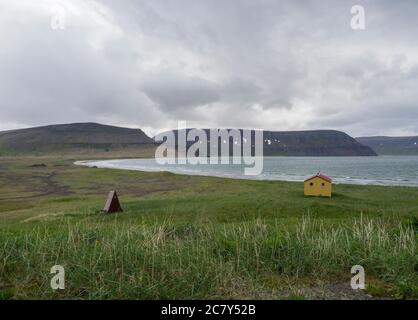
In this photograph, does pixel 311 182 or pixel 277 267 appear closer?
pixel 277 267

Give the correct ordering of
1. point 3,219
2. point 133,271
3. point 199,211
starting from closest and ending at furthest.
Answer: point 133,271 < point 199,211 < point 3,219

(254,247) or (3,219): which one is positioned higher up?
(254,247)

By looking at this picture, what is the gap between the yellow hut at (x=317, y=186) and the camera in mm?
42031

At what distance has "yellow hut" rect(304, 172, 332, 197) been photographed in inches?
1655

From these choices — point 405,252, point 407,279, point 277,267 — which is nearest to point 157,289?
point 277,267

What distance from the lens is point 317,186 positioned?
42250 mm

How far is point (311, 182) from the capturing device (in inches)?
1657

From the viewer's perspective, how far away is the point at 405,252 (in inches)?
385

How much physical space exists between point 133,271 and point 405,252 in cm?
729
